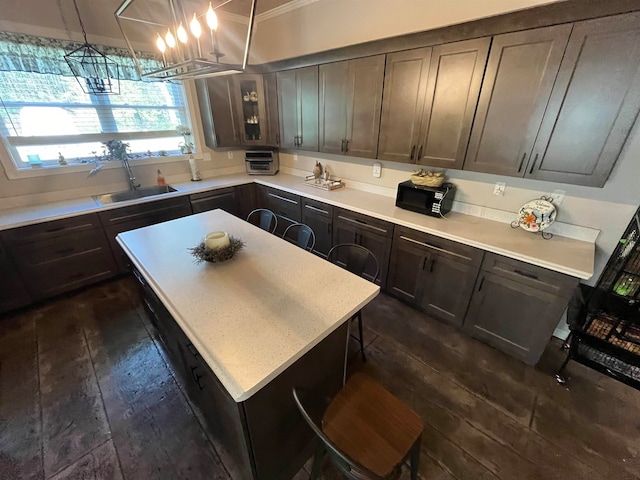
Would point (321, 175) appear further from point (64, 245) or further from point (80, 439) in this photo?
point (80, 439)

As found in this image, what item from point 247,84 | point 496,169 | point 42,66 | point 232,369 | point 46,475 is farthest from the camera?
point 247,84

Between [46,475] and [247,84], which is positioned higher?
[247,84]

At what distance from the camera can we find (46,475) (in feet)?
4.55

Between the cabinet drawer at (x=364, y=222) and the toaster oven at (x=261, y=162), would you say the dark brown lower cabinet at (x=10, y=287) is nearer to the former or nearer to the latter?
the toaster oven at (x=261, y=162)

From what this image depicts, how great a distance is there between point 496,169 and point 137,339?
10.3 feet

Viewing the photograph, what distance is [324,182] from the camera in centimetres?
331

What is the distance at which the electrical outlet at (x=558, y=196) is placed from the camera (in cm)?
197

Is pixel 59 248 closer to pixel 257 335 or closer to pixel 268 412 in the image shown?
pixel 257 335

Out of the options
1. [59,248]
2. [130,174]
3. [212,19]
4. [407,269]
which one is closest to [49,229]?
[59,248]

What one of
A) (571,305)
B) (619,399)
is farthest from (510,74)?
(619,399)

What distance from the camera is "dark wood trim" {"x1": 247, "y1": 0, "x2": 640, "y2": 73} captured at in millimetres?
1419

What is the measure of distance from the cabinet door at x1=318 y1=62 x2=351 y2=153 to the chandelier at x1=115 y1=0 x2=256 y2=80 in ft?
2.78

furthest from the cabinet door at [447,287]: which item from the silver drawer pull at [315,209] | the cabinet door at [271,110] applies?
the cabinet door at [271,110]

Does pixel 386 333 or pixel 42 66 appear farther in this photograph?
pixel 42 66
